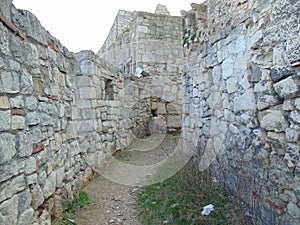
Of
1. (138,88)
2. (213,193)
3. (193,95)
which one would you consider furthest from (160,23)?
(213,193)

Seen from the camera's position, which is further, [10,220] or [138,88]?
[138,88]

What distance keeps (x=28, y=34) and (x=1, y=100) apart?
726 millimetres

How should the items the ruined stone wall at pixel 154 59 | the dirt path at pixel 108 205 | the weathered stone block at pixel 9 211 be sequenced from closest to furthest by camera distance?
the weathered stone block at pixel 9 211 < the dirt path at pixel 108 205 < the ruined stone wall at pixel 154 59

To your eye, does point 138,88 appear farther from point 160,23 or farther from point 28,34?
point 28,34

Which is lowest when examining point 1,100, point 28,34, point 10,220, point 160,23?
point 10,220

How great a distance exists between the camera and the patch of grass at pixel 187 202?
2408 mm

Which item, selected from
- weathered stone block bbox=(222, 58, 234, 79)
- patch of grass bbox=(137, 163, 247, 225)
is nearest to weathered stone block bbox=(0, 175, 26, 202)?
patch of grass bbox=(137, 163, 247, 225)

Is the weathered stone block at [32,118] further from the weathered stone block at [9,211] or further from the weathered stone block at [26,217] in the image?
the weathered stone block at [26,217]

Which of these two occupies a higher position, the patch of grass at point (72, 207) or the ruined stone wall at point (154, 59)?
the ruined stone wall at point (154, 59)

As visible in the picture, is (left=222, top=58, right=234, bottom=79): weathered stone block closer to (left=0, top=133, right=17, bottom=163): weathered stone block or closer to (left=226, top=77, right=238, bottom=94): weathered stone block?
(left=226, top=77, right=238, bottom=94): weathered stone block

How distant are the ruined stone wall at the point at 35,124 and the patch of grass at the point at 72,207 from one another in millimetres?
74

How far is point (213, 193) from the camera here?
2.90m

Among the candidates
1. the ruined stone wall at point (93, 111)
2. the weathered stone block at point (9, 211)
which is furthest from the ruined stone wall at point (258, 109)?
the weathered stone block at point (9, 211)

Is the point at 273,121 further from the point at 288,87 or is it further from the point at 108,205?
the point at 108,205
